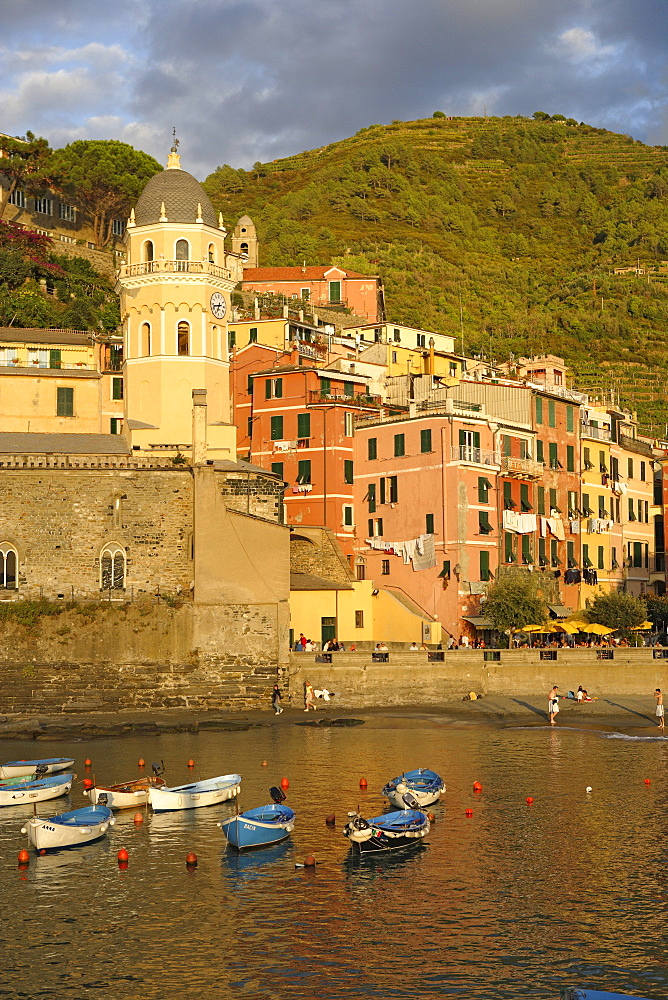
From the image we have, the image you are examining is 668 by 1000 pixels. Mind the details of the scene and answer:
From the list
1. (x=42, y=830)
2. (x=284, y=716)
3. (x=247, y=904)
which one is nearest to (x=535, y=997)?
(x=247, y=904)

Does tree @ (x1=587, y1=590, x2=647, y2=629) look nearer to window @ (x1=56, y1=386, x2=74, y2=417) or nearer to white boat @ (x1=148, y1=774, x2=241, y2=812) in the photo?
window @ (x1=56, y1=386, x2=74, y2=417)

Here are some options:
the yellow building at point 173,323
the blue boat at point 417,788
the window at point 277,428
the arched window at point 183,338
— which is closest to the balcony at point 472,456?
the window at point 277,428

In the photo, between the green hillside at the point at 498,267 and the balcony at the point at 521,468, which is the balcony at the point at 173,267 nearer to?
the balcony at the point at 521,468

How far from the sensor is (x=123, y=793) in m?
40.6

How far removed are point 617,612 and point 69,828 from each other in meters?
39.1

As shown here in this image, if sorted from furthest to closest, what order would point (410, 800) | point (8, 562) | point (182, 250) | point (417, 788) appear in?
point (182, 250), point (8, 562), point (417, 788), point (410, 800)

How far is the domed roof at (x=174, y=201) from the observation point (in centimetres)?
6862

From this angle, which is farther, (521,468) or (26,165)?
(26,165)

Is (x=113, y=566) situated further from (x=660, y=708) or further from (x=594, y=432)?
(x=594, y=432)

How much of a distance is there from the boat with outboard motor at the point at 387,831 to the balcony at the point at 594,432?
47185 millimetres

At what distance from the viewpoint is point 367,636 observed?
2721 inches

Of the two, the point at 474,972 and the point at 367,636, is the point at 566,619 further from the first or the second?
the point at 474,972

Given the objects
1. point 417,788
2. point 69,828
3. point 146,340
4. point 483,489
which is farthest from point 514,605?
point 69,828

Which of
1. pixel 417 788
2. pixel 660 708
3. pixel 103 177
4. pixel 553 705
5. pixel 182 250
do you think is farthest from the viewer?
pixel 103 177
